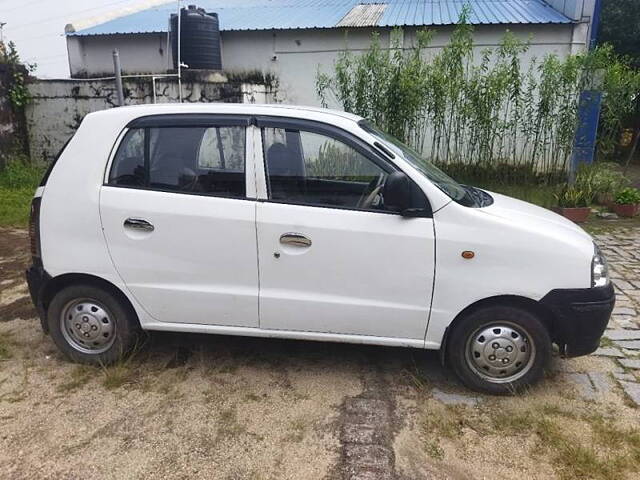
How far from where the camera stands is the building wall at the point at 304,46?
10.6m

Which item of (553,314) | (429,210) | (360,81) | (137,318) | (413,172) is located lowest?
(137,318)

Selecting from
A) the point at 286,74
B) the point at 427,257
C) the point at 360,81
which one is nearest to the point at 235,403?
the point at 427,257

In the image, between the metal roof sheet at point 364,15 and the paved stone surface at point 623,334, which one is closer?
the paved stone surface at point 623,334

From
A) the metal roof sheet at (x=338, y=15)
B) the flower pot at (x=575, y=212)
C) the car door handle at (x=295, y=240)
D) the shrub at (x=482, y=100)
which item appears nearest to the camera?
the car door handle at (x=295, y=240)

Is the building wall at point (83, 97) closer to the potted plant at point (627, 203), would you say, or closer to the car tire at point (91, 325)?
the car tire at point (91, 325)

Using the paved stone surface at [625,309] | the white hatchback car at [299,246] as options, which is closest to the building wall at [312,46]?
the paved stone surface at [625,309]

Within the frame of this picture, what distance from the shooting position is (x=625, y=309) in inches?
186

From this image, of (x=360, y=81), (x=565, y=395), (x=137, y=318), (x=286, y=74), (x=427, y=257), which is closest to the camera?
(x=427, y=257)

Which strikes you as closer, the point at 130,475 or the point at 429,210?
the point at 130,475

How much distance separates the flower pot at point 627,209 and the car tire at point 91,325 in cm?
812

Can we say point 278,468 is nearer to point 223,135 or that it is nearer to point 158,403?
point 158,403

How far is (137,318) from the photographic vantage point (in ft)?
11.7

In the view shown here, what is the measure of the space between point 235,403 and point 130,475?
0.78 meters

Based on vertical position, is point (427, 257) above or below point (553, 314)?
above
